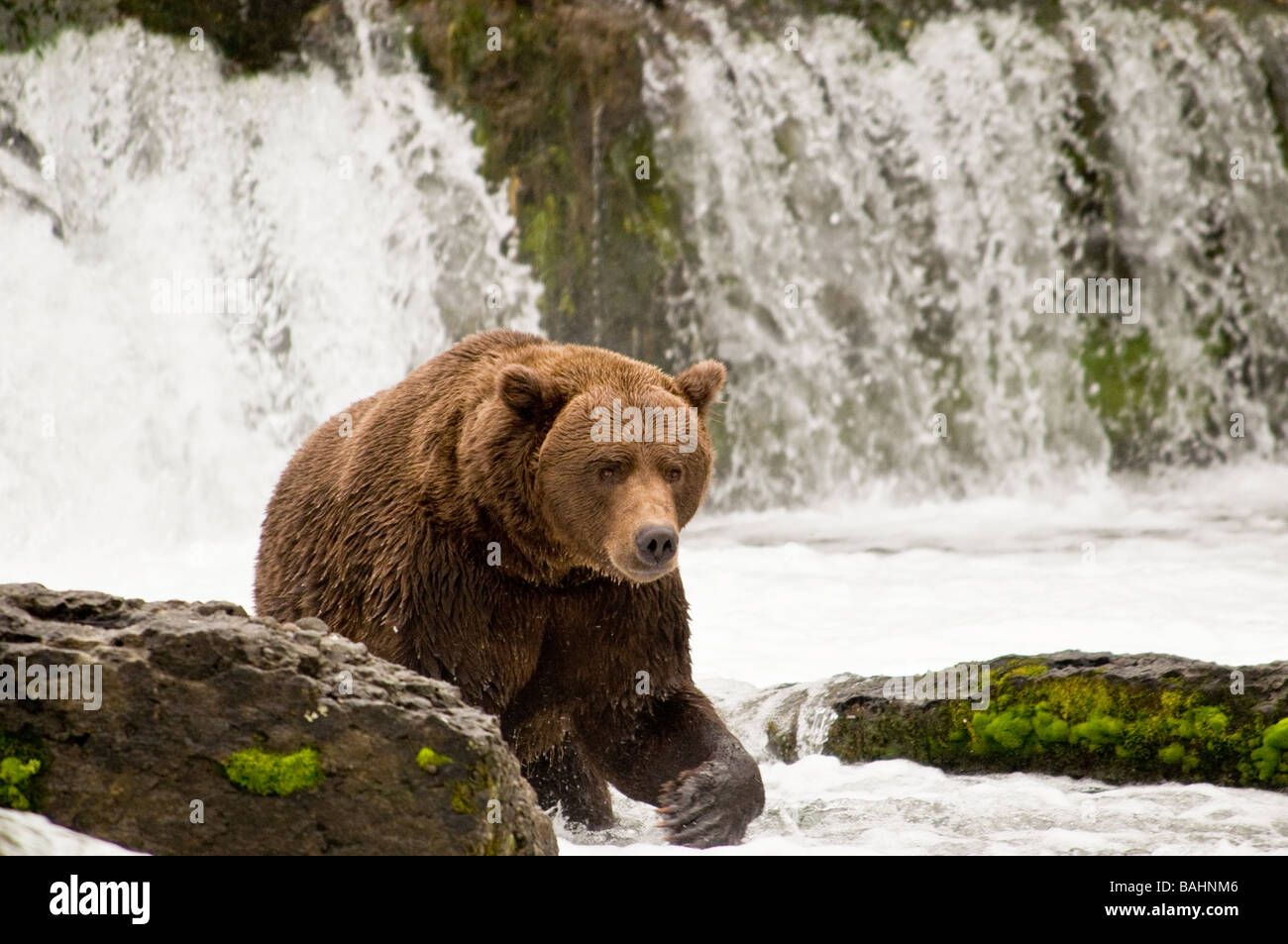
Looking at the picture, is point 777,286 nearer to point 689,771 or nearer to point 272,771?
point 689,771

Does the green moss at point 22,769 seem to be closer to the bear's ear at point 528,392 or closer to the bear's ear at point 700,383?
the bear's ear at point 528,392

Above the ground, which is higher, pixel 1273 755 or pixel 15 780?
pixel 15 780

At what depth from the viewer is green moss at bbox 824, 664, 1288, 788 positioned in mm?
6078

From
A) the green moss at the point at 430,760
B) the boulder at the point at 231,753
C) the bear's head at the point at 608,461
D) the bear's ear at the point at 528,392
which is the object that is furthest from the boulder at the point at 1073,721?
the green moss at the point at 430,760

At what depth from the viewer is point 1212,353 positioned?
1681 centimetres

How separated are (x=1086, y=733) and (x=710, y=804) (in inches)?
66.9

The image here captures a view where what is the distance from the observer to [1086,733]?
248 inches

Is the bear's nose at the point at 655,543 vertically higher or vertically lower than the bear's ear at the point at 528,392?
lower

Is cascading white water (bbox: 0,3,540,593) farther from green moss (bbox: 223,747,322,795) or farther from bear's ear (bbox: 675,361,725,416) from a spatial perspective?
green moss (bbox: 223,747,322,795)

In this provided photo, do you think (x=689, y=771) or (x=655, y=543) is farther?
(x=689, y=771)

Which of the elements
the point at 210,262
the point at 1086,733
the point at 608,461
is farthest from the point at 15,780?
the point at 210,262

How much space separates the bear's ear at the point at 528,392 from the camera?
5324 mm

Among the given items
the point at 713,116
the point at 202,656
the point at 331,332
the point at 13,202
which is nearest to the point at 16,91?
the point at 13,202

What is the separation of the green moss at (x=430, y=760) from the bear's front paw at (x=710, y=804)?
1.56m
